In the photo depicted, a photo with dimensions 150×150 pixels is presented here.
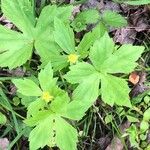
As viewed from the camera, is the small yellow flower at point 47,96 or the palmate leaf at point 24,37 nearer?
the small yellow flower at point 47,96

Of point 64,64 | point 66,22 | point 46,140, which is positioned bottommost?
point 46,140

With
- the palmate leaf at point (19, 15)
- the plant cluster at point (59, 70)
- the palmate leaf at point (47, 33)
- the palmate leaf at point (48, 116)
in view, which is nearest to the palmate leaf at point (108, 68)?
the plant cluster at point (59, 70)

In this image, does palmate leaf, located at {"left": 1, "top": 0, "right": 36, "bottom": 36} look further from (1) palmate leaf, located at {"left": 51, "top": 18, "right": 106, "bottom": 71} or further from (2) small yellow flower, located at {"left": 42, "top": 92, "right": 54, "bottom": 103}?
(2) small yellow flower, located at {"left": 42, "top": 92, "right": 54, "bottom": 103}

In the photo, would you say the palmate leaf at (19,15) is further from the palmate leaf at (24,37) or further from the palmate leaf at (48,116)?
the palmate leaf at (48,116)

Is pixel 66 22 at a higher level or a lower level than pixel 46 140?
higher

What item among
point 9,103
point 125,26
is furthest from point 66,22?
point 9,103

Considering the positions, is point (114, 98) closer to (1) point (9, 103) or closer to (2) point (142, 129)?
(2) point (142, 129)

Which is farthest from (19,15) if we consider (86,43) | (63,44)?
(86,43)

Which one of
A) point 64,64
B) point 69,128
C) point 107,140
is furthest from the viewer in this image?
point 107,140

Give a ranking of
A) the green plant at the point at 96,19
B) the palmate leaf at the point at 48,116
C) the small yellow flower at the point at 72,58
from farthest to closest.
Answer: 1. the green plant at the point at 96,19
2. the small yellow flower at the point at 72,58
3. the palmate leaf at the point at 48,116
